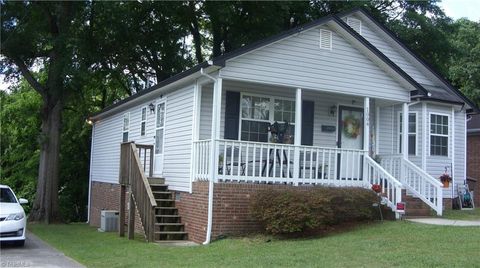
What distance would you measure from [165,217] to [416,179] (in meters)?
7.30

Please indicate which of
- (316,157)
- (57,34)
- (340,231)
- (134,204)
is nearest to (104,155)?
(57,34)

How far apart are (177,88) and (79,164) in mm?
16937

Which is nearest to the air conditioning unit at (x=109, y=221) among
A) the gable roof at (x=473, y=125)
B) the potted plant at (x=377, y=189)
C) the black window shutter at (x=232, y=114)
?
the black window shutter at (x=232, y=114)

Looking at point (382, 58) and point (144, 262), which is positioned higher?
point (382, 58)

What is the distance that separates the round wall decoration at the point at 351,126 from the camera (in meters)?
15.9

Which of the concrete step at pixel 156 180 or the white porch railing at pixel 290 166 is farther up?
the white porch railing at pixel 290 166

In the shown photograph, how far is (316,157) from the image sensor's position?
44.2 ft

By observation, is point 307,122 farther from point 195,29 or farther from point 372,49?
point 195,29

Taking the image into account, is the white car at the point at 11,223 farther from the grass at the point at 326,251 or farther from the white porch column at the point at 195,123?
the white porch column at the point at 195,123

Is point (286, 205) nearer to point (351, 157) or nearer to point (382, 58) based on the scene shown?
point (351, 157)

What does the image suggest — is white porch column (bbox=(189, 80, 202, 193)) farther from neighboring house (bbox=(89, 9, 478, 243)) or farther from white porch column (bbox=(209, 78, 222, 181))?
white porch column (bbox=(209, 78, 222, 181))

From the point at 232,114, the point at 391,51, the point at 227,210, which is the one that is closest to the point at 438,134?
the point at 391,51

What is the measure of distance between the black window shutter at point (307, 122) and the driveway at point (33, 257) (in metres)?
7.03

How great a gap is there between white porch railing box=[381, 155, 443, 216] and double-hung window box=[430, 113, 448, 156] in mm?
2354
